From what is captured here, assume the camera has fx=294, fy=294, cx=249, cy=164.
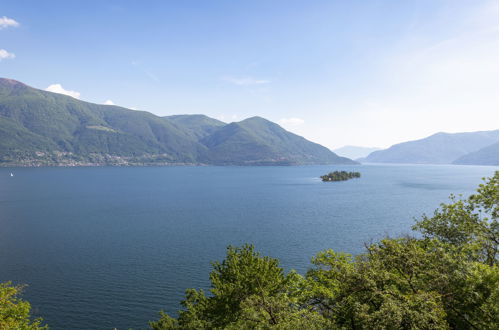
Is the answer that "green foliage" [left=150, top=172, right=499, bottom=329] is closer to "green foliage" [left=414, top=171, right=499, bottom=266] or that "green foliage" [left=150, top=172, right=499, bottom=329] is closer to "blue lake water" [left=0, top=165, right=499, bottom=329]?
"green foliage" [left=414, top=171, right=499, bottom=266]

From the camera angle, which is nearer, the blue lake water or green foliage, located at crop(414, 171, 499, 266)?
green foliage, located at crop(414, 171, 499, 266)

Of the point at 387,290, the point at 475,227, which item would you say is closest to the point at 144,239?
the point at 387,290

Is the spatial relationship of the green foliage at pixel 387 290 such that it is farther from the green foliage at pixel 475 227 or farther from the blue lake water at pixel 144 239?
the blue lake water at pixel 144 239

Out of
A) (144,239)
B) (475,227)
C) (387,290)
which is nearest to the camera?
(387,290)

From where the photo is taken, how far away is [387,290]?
21.1m

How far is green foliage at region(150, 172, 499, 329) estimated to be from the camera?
18.9 metres

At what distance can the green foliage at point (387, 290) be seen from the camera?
18859 millimetres

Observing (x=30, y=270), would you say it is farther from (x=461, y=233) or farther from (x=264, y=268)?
(x=461, y=233)

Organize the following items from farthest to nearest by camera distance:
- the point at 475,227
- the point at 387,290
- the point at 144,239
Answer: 1. the point at 144,239
2. the point at 475,227
3. the point at 387,290

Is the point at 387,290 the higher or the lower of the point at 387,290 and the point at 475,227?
the lower

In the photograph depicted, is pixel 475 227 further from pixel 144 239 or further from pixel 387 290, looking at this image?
pixel 144 239

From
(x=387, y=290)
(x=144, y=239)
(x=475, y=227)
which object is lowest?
(x=144, y=239)

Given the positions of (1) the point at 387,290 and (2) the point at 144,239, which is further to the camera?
(2) the point at 144,239

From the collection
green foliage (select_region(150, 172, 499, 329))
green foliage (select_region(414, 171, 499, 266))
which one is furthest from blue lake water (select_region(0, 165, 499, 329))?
green foliage (select_region(414, 171, 499, 266))
